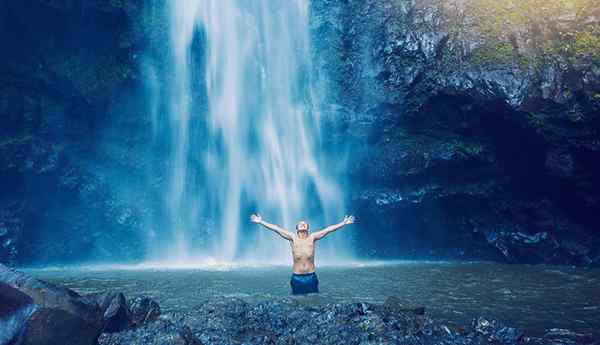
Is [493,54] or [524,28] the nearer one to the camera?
[493,54]

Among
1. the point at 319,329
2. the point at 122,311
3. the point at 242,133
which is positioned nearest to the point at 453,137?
the point at 242,133

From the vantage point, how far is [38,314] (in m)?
4.01

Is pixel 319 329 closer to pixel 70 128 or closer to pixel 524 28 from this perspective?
pixel 524 28

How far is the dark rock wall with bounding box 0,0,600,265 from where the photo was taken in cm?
1423

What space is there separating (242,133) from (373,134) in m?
→ 5.78

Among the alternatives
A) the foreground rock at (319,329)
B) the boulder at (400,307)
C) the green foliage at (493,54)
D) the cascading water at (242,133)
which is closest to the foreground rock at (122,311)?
the foreground rock at (319,329)

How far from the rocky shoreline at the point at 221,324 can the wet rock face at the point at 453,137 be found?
1082cm

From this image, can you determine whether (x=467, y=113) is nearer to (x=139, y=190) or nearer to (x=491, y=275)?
(x=491, y=275)

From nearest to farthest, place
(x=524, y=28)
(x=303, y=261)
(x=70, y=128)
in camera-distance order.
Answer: (x=303, y=261) < (x=524, y=28) < (x=70, y=128)

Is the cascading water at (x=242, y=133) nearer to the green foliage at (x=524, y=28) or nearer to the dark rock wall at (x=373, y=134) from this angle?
the dark rock wall at (x=373, y=134)

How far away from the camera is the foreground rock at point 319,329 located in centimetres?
445

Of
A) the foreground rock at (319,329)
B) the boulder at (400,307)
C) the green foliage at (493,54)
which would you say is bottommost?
the foreground rock at (319,329)

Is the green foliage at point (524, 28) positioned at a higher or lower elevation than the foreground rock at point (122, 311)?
higher

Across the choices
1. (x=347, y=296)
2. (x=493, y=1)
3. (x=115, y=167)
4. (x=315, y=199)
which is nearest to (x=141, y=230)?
(x=115, y=167)
